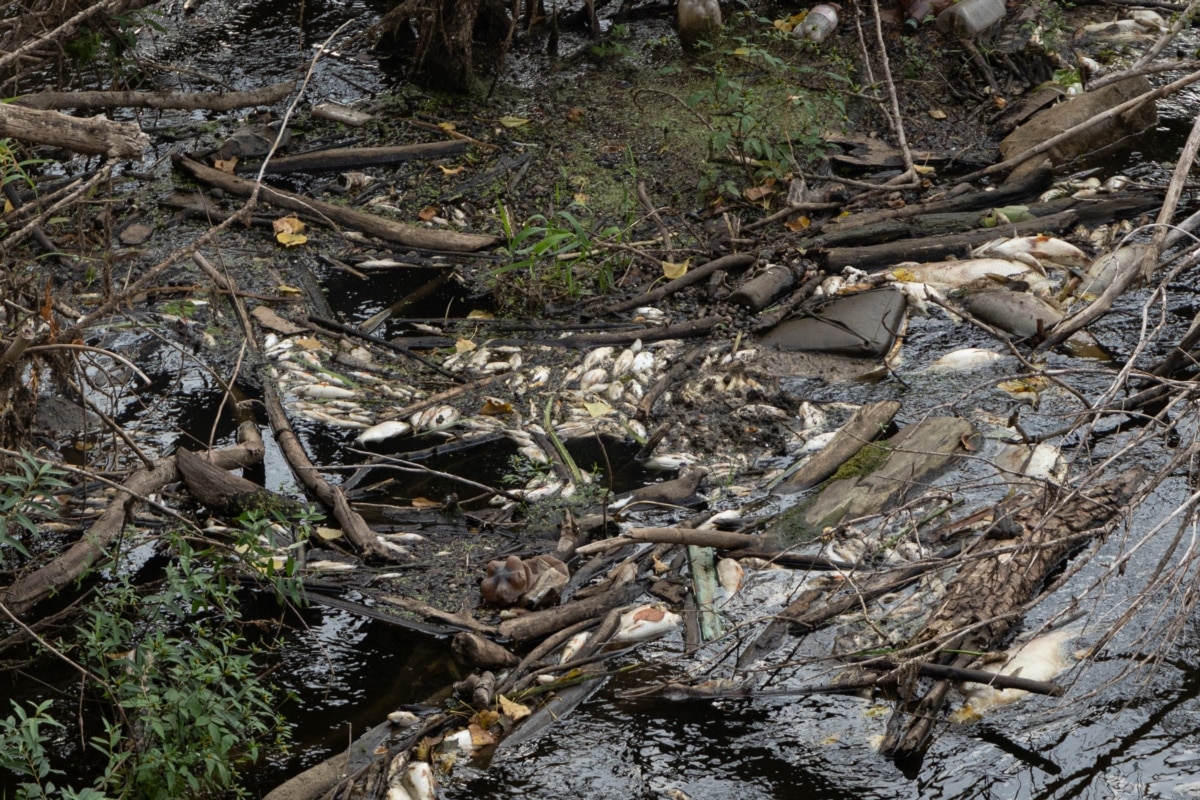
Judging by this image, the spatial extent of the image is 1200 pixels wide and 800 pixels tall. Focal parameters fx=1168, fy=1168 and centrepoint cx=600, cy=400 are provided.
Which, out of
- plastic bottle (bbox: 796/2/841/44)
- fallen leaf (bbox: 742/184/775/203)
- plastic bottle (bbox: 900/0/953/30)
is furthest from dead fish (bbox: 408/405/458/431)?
plastic bottle (bbox: 900/0/953/30)

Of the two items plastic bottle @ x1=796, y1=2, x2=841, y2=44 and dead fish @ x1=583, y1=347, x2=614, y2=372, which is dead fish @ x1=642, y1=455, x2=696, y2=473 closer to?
dead fish @ x1=583, y1=347, x2=614, y2=372

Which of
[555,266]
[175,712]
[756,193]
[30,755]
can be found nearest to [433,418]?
[555,266]

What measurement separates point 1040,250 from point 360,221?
3.13 meters

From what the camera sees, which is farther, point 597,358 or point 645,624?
point 597,358

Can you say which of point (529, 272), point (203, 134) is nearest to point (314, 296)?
point (529, 272)

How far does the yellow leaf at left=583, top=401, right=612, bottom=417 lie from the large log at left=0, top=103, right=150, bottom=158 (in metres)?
2.02

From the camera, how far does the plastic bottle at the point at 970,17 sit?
6.80 metres

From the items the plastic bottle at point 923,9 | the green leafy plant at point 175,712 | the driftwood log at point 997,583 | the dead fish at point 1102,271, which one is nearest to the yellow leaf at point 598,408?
the driftwood log at point 997,583

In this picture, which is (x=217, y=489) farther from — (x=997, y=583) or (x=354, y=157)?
(x=354, y=157)

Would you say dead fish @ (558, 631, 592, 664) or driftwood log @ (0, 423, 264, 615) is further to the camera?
dead fish @ (558, 631, 592, 664)

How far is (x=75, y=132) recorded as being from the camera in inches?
114

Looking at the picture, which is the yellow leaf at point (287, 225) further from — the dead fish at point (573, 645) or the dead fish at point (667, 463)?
the dead fish at point (573, 645)

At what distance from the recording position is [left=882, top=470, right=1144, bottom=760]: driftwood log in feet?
9.92

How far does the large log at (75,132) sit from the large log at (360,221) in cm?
234
